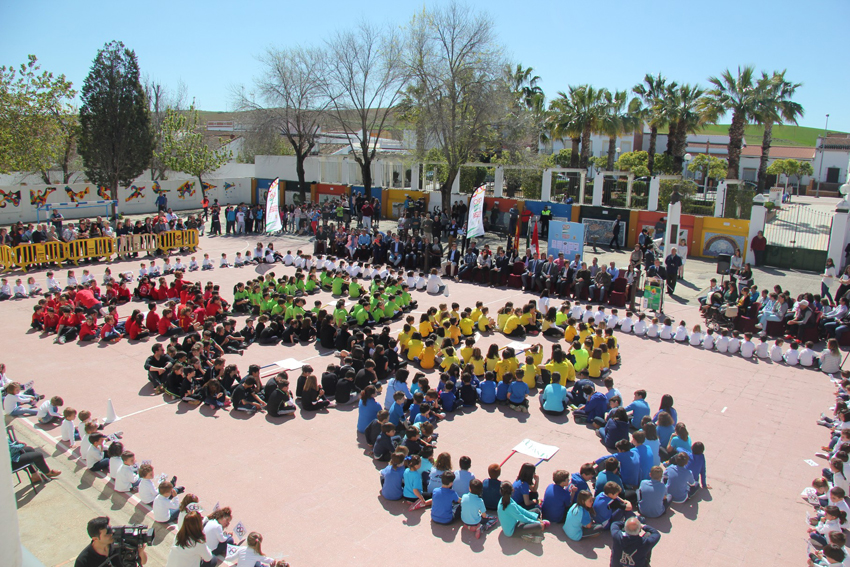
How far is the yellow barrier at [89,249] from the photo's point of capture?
21500 millimetres

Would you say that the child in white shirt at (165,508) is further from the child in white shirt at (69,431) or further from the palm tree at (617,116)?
the palm tree at (617,116)

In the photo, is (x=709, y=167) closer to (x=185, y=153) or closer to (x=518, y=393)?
(x=185, y=153)

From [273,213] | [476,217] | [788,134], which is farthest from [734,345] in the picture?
[788,134]

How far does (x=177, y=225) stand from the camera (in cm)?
2503

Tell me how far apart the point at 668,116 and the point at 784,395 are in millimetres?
29709

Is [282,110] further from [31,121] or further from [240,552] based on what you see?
[240,552]

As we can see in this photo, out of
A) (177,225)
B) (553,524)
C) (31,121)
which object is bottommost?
(553,524)

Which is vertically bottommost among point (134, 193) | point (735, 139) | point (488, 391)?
point (488, 391)

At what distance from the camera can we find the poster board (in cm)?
1986

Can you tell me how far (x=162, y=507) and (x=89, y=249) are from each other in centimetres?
1743

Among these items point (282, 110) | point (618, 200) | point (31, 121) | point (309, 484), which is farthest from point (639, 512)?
point (31, 121)

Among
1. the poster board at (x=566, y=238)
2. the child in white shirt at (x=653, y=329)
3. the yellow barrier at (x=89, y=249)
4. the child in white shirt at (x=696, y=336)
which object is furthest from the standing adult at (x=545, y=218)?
the yellow barrier at (x=89, y=249)

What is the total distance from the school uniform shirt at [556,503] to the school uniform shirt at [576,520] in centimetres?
21

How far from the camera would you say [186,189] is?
130 feet
